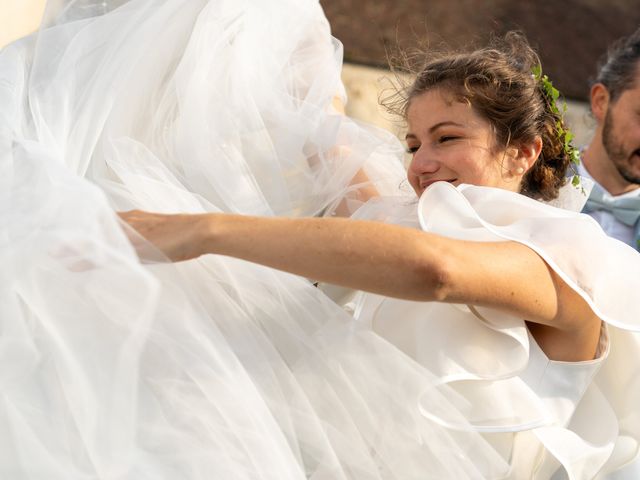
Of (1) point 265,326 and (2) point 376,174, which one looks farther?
(2) point 376,174

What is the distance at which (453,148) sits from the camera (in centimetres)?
215

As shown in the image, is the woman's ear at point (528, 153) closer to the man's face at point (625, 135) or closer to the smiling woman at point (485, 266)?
the smiling woman at point (485, 266)

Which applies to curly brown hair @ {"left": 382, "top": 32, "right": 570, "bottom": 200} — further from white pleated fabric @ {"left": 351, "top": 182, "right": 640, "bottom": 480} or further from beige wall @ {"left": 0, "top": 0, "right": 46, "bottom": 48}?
beige wall @ {"left": 0, "top": 0, "right": 46, "bottom": 48}

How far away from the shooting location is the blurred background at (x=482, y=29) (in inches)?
297

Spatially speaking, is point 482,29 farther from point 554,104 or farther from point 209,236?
point 209,236

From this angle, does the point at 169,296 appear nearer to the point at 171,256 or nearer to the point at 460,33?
the point at 171,256

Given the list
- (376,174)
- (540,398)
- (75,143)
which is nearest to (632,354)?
(540,398)

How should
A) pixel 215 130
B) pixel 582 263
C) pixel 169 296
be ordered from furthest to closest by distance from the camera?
pixel 215 130 → pixel 582 263 → pixel 169 296

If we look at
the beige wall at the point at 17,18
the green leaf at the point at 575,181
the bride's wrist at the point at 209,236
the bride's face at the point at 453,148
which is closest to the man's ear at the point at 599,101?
the green leaf at the point at 575,181

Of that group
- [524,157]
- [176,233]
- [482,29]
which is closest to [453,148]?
[524,157]

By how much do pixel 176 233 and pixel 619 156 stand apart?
2.49 meters

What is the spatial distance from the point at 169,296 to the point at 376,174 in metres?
0.95

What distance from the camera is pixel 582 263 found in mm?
1781

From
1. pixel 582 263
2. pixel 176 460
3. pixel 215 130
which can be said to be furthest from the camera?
pixel 215 130
